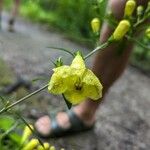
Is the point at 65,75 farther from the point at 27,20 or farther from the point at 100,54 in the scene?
the point at 27,20

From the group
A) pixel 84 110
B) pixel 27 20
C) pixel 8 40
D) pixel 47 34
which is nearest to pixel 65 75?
pixel 84 110

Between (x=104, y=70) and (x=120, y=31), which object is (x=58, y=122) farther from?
(x=120, y=31)

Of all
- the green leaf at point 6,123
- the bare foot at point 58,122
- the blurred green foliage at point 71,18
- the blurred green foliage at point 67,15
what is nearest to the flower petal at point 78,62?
the green leaf at point 6,123

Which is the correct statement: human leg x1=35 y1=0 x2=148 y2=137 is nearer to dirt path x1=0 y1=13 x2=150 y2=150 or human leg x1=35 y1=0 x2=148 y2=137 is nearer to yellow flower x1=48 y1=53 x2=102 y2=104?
dirt path x1=0 y1=13 x2=150 y2=150

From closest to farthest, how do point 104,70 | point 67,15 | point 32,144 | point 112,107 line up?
point 32,144 → point 104,70 → point 112,107 → point 67,15

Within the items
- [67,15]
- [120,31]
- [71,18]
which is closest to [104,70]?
[120,31]

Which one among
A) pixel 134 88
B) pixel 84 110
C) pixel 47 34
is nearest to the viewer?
pixel 84 110
